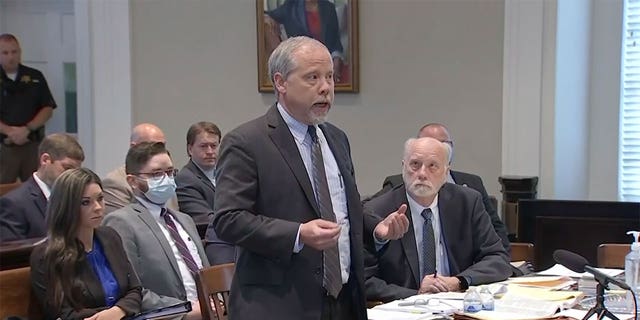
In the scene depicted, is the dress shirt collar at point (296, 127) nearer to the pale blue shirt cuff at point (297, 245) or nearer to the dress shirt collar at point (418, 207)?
the pale blue shirt cuff at point (297, 245)

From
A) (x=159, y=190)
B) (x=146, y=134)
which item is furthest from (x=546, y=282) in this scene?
(x=146, y=134)

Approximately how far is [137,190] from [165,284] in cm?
51

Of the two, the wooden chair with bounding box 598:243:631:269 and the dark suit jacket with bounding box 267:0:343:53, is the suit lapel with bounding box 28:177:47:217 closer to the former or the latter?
the dark suit jacket with bounding box 267:0:343:53

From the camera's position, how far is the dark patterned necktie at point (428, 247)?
133 inches

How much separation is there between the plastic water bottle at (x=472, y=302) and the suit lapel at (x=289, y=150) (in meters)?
0.65

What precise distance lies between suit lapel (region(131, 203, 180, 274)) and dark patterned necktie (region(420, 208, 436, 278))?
3.93 ft

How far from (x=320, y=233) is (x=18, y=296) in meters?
1.71

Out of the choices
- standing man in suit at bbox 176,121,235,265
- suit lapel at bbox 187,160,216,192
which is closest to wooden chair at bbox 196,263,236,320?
standing man in suit at bbox 176,121,235,265

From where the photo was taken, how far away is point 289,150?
7.97ft

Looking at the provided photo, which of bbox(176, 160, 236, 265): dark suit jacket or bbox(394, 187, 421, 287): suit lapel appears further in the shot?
bbox(176, 160, 236, 265): dark suit jacket

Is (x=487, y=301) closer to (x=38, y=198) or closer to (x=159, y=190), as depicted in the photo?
(x=159, y=190)

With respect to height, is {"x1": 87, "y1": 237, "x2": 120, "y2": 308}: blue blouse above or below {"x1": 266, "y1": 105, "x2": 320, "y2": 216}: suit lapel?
below

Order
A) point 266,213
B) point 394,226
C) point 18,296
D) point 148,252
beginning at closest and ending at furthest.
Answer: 1. point 266,213
2. point 394,226
3. point 18,296
4. point 148,252

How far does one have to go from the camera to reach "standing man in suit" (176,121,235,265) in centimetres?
438
